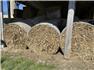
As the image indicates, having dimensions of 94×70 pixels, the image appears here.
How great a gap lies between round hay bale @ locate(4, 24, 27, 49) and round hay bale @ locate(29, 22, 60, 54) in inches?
14.9

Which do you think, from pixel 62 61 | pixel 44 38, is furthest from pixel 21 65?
pixel 44 38

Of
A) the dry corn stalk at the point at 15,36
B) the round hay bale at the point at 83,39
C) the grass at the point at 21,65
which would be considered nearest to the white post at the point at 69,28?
the round hay bale at the point at 83,39

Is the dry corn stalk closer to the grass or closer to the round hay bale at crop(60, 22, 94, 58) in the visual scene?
the grass

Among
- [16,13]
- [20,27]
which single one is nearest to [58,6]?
[20,27]

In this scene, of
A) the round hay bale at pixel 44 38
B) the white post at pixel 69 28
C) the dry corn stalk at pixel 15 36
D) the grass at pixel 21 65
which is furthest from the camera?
the dry corn stalk at pixel 15 36

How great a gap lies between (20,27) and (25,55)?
3.84ft

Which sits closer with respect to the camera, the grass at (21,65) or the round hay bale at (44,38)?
the grass at (21,65)

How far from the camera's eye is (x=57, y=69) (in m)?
4.62

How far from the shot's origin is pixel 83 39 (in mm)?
5457

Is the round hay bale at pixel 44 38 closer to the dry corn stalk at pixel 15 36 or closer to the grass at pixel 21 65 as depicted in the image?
the dry corn stalk at pixel 15 36

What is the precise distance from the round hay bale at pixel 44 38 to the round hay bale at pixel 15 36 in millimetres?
377

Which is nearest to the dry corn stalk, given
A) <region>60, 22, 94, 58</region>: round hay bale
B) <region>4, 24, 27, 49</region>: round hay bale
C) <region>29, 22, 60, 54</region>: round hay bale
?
<region>4, 24, 27, 49</region>: round hay bale

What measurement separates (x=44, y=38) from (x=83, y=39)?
1254 mm

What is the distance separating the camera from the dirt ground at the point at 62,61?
15.7 ft
